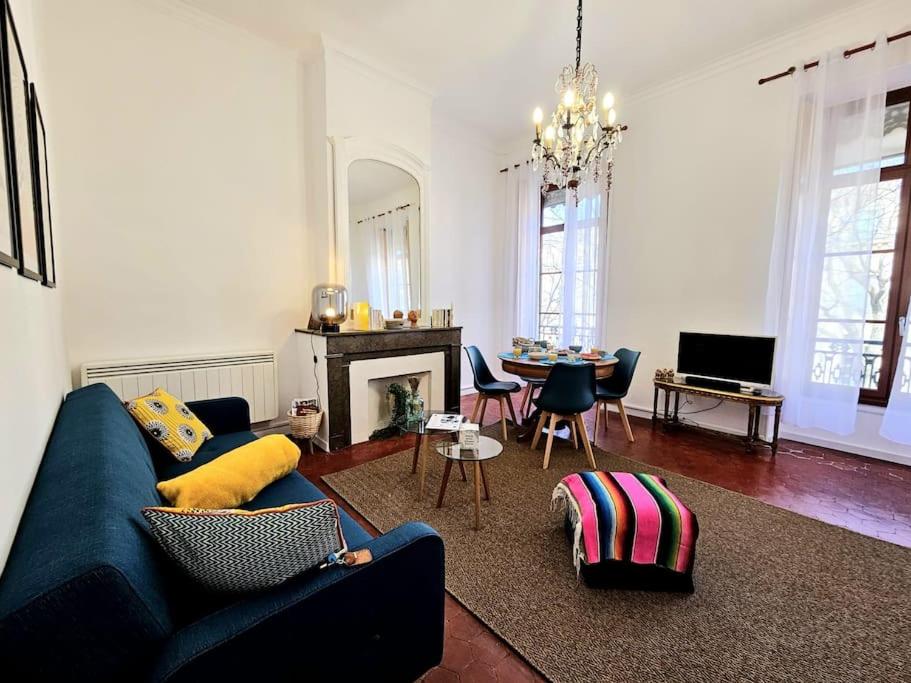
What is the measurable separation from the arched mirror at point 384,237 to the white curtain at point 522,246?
1.73 m

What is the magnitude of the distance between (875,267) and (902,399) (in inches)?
43.5

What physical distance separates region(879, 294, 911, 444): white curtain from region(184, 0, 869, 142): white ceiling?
2.59 m

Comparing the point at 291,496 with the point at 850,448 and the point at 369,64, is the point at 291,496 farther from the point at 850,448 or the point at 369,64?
the point at 850,448

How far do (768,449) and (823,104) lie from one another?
9.36 ft

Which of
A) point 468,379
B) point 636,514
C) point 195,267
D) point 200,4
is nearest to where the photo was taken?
point 636,514

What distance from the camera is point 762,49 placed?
3.41m

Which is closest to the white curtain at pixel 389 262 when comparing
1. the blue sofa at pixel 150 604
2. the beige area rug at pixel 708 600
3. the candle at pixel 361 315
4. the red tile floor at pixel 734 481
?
the candle at pixel 361 315

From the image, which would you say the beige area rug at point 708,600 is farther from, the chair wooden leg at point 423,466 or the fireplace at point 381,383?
the fireplace at point 381,383

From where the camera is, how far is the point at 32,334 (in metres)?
1.29

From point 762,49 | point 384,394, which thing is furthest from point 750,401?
point 384,394

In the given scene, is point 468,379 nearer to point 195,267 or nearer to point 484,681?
point 195,267

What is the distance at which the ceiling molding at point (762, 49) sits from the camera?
9.80ft

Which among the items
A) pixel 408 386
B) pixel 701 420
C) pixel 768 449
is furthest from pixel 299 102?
pixel 768 449

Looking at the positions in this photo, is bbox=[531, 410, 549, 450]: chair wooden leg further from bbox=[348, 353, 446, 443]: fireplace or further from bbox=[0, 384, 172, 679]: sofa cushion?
bbox=[0, 384, 172, 679]: sofa cushion
